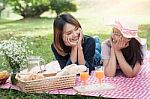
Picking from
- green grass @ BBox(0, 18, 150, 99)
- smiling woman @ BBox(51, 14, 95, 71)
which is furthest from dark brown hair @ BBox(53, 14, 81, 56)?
green grass @ BBox(0, 18, 150, 99)

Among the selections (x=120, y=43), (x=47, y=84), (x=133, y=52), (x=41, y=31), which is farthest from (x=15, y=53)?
(x=41, y=31)

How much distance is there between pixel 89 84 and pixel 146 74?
1.85 feet

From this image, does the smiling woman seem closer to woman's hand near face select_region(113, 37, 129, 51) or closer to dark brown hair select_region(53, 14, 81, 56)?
dark brown hair select_region(53, 14, 81, 56)

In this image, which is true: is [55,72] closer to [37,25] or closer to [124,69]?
[124,69]

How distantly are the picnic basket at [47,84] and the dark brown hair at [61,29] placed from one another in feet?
1.34

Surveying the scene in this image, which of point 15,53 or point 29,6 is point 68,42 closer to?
point 15,53

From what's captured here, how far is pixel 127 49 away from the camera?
313cm

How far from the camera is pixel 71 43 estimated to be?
10.3 ft

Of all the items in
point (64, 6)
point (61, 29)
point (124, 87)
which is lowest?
point (64, 6)

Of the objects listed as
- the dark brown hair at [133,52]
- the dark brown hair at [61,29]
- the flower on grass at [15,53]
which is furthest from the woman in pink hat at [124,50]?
the flower on grass at [15,53]

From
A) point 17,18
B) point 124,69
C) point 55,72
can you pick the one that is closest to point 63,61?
point 55,72

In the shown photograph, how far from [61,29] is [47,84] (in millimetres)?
495

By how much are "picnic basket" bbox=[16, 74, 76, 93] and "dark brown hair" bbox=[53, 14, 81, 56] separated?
1.34 ft

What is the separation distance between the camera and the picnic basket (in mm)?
2844
